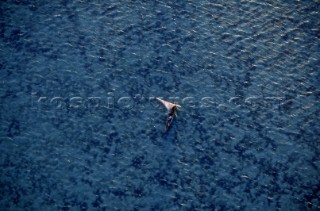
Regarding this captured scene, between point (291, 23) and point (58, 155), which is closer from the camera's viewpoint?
point (58, 155)

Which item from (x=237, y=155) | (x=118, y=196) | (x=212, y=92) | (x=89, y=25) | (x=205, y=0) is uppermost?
(x=205, y=0)

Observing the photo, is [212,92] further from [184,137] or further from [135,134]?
[135,134]

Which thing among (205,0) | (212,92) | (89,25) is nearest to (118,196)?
(212,92)

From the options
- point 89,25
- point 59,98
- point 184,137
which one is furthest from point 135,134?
point 89,25

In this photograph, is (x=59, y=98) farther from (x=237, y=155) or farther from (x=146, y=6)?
(x=237, y=155)

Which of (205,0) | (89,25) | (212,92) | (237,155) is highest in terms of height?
(205,0)

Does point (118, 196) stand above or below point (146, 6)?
below
